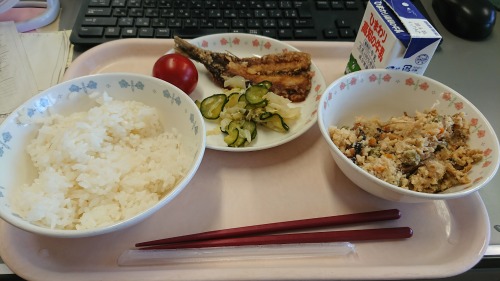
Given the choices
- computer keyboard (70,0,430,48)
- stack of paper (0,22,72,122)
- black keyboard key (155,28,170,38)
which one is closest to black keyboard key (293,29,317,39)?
computer keyboard (70,0,430,48)

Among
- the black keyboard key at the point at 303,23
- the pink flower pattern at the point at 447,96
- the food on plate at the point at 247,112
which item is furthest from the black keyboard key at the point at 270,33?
the pink flower pattern at the point at 447,96

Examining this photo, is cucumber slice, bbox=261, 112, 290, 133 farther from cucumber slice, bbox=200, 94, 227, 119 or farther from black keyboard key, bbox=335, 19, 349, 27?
black keyboard key, bbox=335, 19, 349, 27

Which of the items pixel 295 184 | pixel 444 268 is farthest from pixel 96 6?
pixel 444 268

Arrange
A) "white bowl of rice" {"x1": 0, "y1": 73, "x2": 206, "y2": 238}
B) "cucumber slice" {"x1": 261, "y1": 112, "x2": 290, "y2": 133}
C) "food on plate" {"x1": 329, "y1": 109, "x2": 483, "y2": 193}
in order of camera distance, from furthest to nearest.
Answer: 1. "cucumber slice" {"x1": 261, "y1": 112, "x2": 290, "y2": 133}
2. "food on plate" {"x1": 329, "y1": 109, "x2": 483, "y2": 193}
3. "white bowl of rice" {"x1": 0, "y1": 73, "x2": 206, "y2": 238}

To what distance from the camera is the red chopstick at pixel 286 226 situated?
2.88 ft

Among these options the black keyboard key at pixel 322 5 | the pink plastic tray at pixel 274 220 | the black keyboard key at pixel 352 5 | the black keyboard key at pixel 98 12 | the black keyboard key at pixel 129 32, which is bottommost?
the pink plastic tray at pixel 274 220

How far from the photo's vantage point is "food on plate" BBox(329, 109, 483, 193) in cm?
92

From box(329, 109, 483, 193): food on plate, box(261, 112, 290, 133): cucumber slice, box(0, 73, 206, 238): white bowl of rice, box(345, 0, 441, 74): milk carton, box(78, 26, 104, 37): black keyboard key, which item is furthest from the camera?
box(78, 26, 104, 37): black keyboard key

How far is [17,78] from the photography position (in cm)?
123

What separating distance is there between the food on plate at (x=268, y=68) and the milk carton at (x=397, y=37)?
22 centimetres

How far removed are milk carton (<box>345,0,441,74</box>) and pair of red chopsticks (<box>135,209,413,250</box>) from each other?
1.57ft

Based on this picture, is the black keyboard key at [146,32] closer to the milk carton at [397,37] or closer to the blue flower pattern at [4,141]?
the blue flower pattern at [4,141]

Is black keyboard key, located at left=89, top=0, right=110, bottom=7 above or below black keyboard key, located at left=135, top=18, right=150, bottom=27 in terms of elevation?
above

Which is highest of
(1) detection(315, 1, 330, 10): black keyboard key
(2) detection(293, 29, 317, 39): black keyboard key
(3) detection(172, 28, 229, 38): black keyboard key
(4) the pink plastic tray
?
(1) detection(315, 1, 330, 10): black keyboard key
